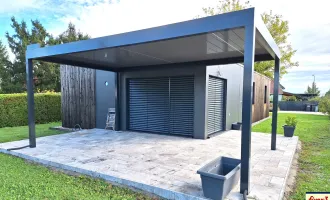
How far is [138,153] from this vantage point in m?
4.66

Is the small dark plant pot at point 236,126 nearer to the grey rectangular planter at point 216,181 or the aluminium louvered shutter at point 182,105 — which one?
the aluminium louvered shutter at point 182,105

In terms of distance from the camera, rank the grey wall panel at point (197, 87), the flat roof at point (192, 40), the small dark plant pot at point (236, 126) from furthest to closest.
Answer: the small dark plant pot at point (236, 126), the grey wall panel at point (197, 87), the flat roof at point (192, 40)

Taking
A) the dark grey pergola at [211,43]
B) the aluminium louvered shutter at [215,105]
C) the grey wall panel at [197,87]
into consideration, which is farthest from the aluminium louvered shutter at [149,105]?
the dark grey pergola at [211,43]

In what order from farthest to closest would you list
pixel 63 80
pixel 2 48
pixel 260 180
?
pixel 2 48, pixel 63 80, pixel 260 180

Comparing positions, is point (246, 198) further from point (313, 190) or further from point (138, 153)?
point (138, 153)

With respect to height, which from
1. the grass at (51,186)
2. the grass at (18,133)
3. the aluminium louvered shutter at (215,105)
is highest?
the aluminium louvered shutter at (215,105)

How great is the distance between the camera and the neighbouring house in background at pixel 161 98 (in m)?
6.41

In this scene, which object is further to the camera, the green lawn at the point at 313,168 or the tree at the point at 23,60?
the tree at the point at 23,60

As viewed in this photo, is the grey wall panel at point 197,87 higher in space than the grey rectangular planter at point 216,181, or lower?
higher

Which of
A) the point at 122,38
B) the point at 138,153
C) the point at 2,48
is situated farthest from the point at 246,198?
the point at 2,48

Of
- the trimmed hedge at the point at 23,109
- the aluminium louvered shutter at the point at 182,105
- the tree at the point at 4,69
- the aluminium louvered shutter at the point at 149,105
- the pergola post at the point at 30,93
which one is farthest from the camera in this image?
the tree at the point at 4,69

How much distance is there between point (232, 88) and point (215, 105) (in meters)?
1.79

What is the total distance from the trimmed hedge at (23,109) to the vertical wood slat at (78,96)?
2.55 metres

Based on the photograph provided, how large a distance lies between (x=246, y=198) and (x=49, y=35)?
22.1 meters
